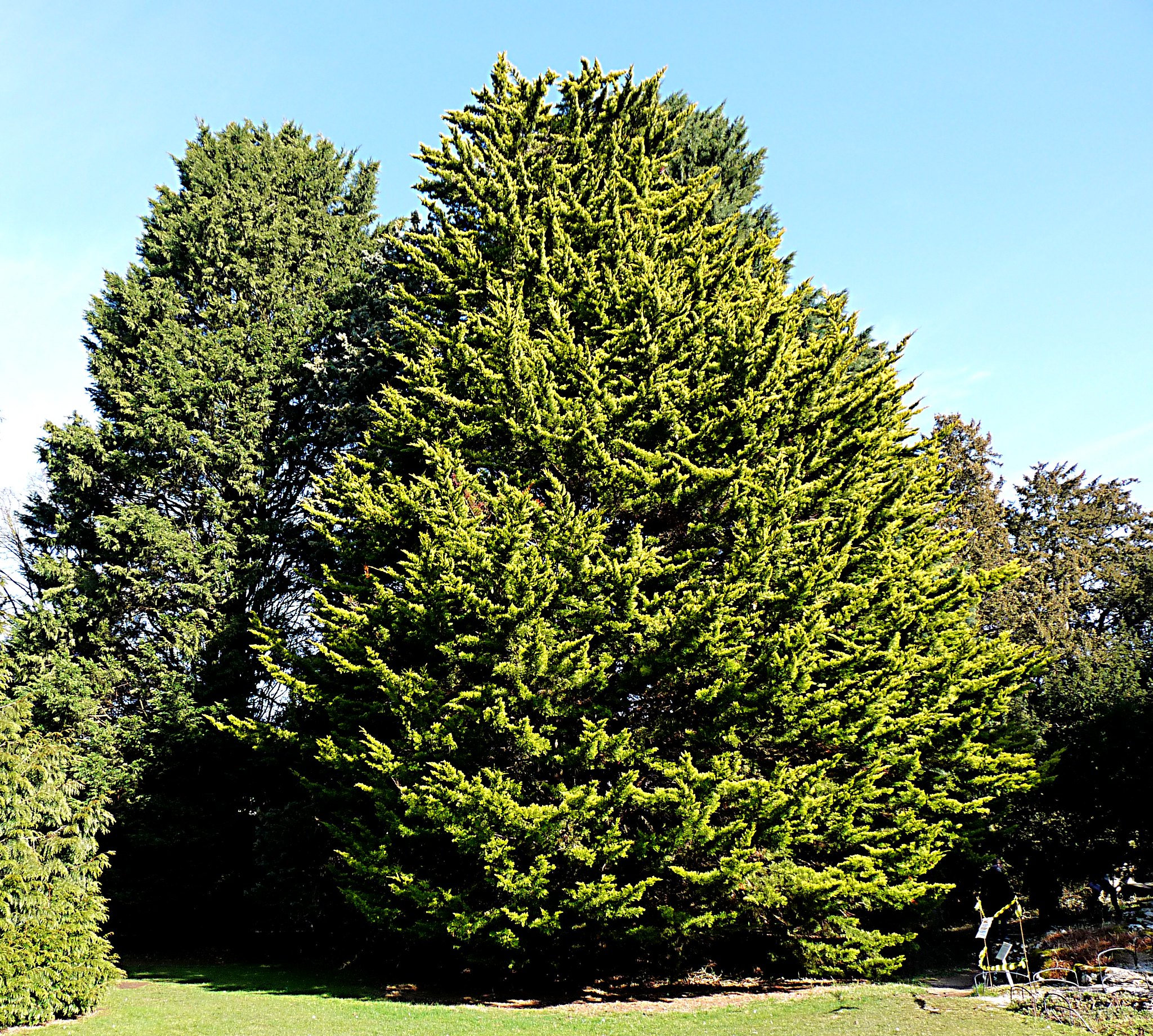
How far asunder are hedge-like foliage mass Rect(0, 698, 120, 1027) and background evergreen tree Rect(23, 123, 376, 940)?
4.40 metres

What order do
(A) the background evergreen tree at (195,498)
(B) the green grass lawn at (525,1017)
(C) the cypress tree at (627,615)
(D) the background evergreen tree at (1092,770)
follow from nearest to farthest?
(B) the green grass lawn at (525,1017)
(C) the cypress tree at (627,615)
(D) the background evergreen tree at (1092,770)
(A) the background evergreen tree at (195,498)

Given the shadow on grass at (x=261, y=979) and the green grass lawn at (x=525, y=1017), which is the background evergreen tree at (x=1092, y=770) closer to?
the green grass lawn at (x=525, y=1017)

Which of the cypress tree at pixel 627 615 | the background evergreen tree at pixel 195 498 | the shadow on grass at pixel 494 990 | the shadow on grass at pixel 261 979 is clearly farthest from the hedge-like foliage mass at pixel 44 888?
the background evergreen tree at pixel 195 498

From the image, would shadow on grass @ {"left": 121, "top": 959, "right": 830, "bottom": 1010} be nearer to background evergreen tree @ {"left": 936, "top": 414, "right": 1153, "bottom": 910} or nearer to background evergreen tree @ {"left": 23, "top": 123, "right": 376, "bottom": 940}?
background evergreen tree @ {"left": 23, "top": 123, "right": 376, "bottom": 940}

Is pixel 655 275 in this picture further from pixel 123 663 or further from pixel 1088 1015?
pixel 123 663

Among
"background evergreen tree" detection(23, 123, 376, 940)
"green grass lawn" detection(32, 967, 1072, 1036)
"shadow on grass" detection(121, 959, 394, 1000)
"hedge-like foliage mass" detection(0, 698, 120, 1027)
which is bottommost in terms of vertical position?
"shadow on grass" detection(121, 959, 394, 1000)

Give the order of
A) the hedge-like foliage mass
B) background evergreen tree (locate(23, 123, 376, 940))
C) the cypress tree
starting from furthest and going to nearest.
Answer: background evergreen tree (locate(23, 123, 376, 940)) → the cypress tree → the hedge-like foliage mass

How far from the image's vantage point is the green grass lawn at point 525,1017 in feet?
28.3

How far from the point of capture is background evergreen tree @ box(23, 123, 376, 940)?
16.9 m

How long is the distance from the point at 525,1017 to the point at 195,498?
1432cm

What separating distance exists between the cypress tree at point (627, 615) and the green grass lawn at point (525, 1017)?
3.24 feet

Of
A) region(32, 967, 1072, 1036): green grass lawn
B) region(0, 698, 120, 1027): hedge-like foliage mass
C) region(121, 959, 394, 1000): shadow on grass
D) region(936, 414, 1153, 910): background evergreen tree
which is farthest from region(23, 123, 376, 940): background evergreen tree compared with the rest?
region(936, 414, 1153, 910): background evergreen tree

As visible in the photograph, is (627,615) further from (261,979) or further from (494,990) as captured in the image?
(261,979)

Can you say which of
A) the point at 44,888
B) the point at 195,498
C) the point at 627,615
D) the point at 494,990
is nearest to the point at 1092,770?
the point at 627,615
